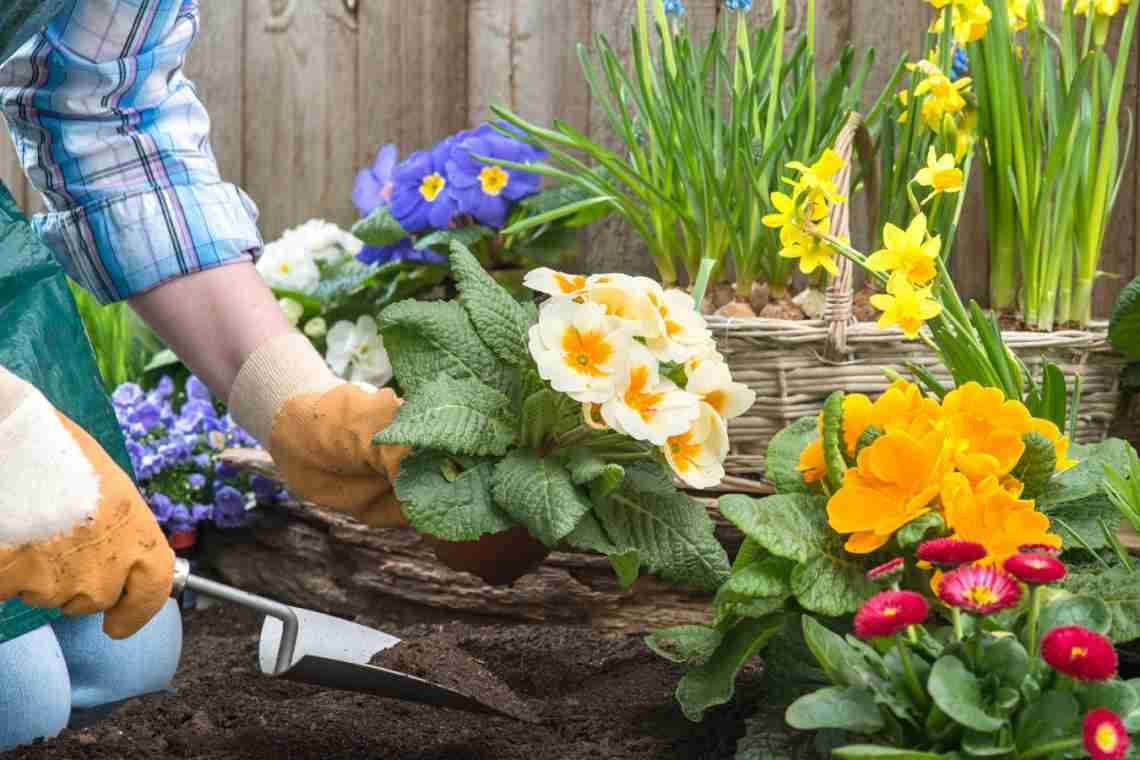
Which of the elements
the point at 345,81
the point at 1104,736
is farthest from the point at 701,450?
the point at 345,81

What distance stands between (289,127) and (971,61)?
160 centimetres

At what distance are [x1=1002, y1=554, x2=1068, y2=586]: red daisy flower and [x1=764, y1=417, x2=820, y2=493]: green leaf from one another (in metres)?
0.33

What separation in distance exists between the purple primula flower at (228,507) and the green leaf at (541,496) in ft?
4.09

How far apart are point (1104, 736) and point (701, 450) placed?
0.50 metres

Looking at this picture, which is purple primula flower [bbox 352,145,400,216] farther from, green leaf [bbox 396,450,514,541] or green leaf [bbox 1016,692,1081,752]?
green leaf [bbox 1016,692,1081,752]

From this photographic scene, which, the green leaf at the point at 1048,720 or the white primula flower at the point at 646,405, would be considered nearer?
the green leaf at the point at 1048,720

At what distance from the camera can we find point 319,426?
4.46 feet

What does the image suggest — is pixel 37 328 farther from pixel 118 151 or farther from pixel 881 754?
pixel 881 754

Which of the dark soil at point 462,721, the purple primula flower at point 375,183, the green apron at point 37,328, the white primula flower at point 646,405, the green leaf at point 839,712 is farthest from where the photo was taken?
the purple primula flower at point 375,183

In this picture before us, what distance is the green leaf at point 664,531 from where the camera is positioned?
121cm

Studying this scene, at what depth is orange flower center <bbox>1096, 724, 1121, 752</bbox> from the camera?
772mm

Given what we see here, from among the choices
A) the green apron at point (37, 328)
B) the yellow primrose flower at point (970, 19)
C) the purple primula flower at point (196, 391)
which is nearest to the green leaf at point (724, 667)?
the green apron at point (37, 328)

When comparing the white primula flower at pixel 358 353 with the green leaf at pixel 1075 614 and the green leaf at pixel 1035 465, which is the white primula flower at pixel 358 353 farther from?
the green leaf at pixel 1075 614

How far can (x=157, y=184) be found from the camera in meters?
1.57
